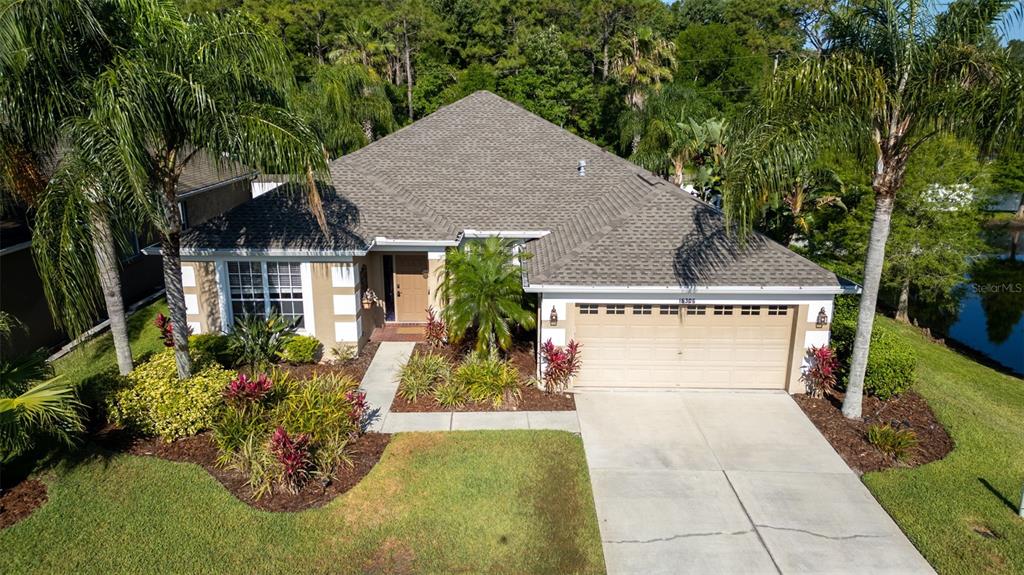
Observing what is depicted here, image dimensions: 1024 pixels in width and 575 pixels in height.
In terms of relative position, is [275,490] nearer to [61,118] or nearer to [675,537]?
[675,537]

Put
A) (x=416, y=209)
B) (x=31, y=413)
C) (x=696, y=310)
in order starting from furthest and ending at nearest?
1. (x=416, y=209)
2. (x=696, y=310)
3. (x=31, y=413)

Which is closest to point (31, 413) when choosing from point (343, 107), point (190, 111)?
point (190, 111)

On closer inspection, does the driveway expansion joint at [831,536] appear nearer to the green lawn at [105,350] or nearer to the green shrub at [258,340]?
the green shrub at [258,340]

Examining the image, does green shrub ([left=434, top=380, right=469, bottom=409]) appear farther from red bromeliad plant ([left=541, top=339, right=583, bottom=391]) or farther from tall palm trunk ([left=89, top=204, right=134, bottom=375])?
tall palm trunk ([left=89, top=204, right=134, bottom=375])

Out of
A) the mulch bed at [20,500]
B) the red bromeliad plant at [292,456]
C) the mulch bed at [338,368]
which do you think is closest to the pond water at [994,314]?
the mulch bed at [338,368]

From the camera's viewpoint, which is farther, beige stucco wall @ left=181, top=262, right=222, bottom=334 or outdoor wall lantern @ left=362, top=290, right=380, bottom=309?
outdoor wall lantern @ left=362, top=290, right=380, bottom=309

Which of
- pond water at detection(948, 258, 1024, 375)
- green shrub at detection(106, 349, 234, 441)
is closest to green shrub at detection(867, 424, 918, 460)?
green shrub at detection(106, 349, 234, 441)
